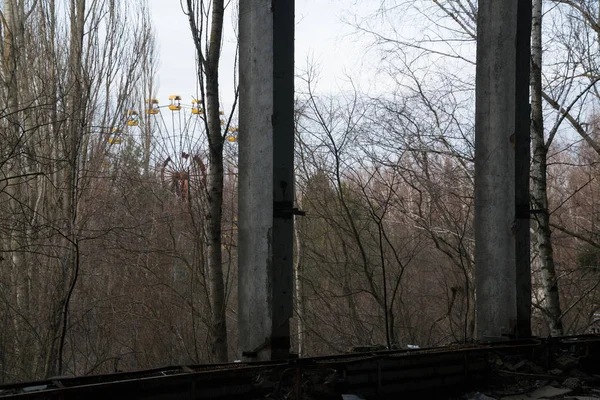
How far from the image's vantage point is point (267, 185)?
3.99m

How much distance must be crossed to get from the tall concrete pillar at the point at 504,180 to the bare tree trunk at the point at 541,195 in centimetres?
361

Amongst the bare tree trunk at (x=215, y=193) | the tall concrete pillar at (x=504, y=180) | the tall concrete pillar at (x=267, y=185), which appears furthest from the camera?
the bare tree trunk at (x=215, y=193)

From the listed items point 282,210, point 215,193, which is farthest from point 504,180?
point 215,193

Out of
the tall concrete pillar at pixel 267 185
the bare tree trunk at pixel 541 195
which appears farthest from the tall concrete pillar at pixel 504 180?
the bare tree trunk at pixel 541 195

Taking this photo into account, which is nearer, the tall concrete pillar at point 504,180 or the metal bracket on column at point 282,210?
the metal bracket on column at point 282,210

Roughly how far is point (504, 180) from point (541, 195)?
4104mm

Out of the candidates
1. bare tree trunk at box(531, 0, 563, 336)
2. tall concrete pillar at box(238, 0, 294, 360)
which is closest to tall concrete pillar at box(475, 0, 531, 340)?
tall concrete pillar at box(238, 0, 294, 360)

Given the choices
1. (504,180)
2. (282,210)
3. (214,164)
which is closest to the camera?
(282,210)

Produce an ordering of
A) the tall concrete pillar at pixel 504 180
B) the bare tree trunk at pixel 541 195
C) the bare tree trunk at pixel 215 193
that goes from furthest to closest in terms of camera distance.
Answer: the bare tree trunk at pixel 541 195
the bare tree trunk at pixel 215 193
the tall concrete pillar at pixel 504 180

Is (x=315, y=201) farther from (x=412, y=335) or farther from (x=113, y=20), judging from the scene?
(x=113, y=20)

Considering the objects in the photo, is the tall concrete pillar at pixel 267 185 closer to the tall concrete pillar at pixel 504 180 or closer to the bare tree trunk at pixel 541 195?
the tall concrete pillar at pixel 504 180

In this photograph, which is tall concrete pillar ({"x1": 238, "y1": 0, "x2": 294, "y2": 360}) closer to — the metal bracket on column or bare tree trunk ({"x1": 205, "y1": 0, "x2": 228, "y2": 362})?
the metal bracket on column

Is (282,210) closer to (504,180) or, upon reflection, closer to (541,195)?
(504,180)

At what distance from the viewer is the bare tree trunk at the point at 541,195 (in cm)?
850
